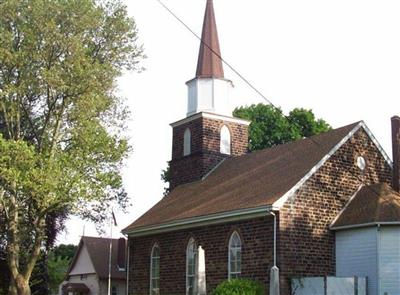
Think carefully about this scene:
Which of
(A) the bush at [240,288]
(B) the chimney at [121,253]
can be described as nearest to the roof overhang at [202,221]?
(A) the bush at [240,288]

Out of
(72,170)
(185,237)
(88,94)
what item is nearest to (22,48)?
(88,94)

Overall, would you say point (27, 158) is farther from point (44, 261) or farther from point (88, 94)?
point (44, 261)

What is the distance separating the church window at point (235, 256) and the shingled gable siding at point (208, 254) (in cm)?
19

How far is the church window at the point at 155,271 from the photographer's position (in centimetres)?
3100

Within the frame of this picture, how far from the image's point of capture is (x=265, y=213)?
24484 millimetres

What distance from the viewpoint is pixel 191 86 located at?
36312 mm

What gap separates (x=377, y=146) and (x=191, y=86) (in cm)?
1163

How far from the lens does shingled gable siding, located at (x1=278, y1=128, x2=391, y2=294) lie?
24234mm

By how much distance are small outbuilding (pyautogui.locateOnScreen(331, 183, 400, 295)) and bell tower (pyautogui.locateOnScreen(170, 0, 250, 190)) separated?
1017cm

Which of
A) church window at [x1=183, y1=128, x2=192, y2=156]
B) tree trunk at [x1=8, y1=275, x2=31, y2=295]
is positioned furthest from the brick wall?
church window at [x1=183, y1=128, x2=192, y2=156]

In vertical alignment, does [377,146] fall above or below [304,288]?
above

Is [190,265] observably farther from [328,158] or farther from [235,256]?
[328,158]

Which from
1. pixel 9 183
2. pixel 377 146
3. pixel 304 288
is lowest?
pixel 304 288

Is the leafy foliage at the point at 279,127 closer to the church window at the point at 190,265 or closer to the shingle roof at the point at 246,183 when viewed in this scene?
the shingle roof at the point at 246,183
